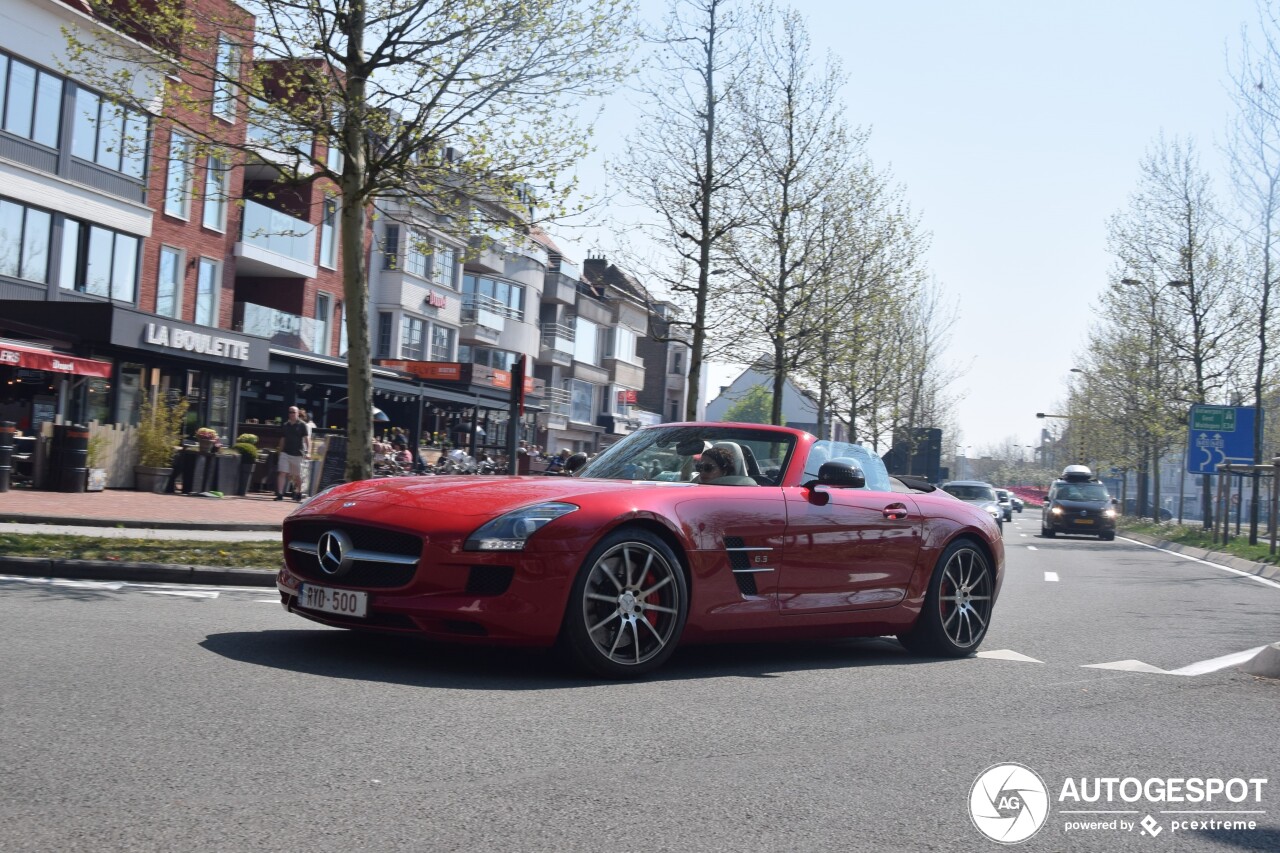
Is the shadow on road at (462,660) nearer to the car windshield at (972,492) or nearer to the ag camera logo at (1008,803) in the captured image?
the ag camera logo at (1008,803)

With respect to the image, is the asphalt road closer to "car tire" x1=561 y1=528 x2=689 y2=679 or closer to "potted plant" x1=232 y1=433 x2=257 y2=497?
"car tire" x1=561 y1=528 x2=689 y2=679

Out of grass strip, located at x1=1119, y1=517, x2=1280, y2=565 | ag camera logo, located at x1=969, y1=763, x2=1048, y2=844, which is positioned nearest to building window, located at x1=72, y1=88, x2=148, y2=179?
grass strip, located at x1=1119, y1=517, x2=1280, y2=565

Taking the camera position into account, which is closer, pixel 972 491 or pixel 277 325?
pixel 277 325

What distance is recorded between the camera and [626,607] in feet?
21.1

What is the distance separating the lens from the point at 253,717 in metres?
4.95

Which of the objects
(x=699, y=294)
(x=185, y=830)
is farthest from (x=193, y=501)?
(x=185, y=830)

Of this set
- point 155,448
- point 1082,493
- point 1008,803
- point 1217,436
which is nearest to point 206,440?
point 155,448

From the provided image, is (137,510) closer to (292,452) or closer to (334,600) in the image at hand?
(292,452)

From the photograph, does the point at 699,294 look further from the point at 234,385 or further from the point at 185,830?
the point at 185,830

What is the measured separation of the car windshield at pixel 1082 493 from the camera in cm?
3931

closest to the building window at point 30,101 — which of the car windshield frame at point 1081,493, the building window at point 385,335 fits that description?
the building window at point 385,335

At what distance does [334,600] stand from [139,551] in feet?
21.3

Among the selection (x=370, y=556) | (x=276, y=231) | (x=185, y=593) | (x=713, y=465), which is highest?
(x=276, y=231)

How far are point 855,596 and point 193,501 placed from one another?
17.1m
